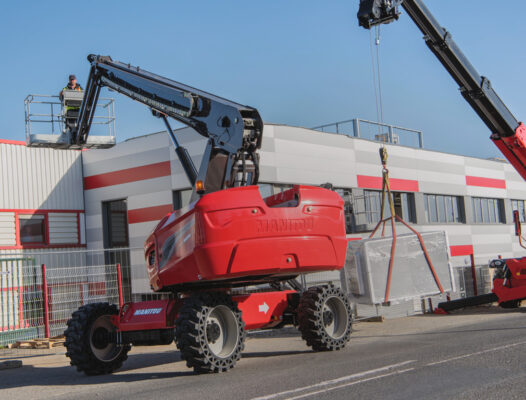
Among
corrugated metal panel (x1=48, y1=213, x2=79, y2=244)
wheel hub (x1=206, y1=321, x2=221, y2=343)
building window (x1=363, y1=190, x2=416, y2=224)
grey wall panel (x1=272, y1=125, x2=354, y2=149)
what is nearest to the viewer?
wheel hub (x1=206, y1=321, x2=221, y2=343)

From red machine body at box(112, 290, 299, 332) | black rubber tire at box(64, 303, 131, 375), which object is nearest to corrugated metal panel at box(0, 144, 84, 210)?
black rubber tire at box(64, 303, 131, 375)

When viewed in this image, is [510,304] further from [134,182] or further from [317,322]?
[134,182]

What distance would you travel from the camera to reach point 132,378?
962 centimetres

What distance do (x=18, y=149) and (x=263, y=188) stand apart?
27.0 ft

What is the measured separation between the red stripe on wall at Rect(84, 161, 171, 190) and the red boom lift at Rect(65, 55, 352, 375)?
9.32 metres

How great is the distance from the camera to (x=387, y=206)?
2570 centimetres

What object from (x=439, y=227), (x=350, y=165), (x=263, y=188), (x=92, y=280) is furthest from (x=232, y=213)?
(x=439, y=227)

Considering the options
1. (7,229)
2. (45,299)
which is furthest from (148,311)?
(7,229)

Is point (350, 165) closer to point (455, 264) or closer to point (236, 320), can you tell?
point (455, 264)

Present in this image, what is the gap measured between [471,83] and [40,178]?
14191mm

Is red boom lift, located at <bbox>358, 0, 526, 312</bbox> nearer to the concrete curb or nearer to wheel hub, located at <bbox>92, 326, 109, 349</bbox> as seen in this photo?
wheel hub, located at <bbox>92, 326, 109, 349</bbox>

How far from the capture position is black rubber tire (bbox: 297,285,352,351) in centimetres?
1078

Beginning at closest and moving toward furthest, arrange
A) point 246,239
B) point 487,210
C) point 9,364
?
point 246,239 < point 9,364 < point 487,210

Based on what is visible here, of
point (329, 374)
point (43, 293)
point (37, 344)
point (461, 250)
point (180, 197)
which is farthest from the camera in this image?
point (461, 250)
